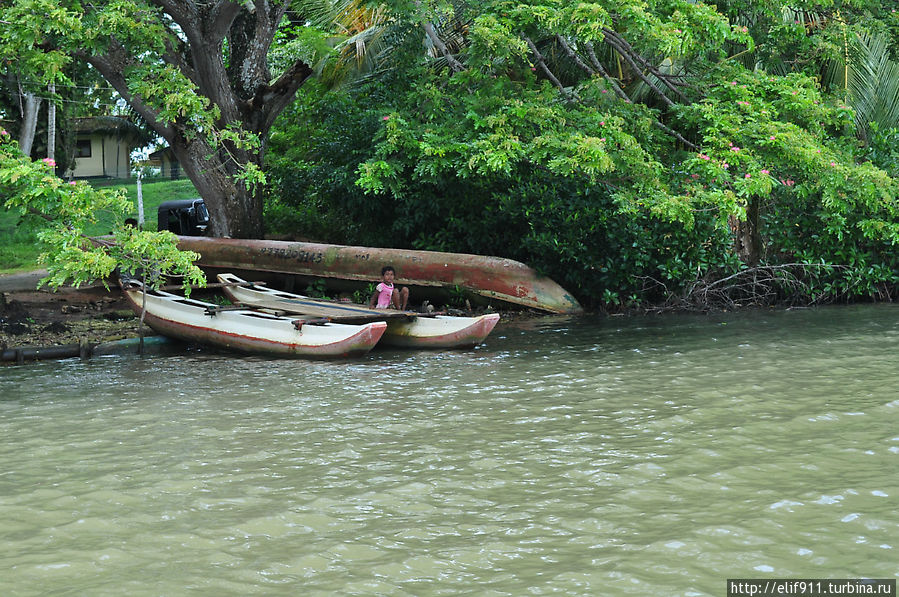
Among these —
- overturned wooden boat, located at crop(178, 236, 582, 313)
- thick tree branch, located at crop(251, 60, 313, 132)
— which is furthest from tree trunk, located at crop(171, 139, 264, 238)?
thick tree branch, located at crop(251, 60, 313, 132)

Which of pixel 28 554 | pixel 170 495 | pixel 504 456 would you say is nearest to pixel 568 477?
pixel 504 456

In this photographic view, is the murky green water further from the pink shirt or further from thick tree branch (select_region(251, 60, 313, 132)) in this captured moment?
thick tree branch (select_region(251, 60, 313, 132))

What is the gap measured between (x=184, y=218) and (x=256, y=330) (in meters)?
10.6

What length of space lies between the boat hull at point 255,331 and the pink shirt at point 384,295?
5.05ft

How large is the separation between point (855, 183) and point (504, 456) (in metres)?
8.14

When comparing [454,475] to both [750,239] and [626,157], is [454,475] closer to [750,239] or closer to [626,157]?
[626,157]

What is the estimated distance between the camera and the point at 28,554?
16.4 ft

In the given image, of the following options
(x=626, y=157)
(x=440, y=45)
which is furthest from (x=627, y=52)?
(x=440, y=45)

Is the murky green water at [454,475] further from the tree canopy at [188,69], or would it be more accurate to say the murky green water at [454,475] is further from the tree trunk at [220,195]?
the tree trunk at [220,195]

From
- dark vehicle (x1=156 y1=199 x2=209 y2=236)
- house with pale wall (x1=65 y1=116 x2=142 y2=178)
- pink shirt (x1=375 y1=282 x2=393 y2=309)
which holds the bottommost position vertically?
pink shirt (x1=375 y1=282 x2=393 y2=309)

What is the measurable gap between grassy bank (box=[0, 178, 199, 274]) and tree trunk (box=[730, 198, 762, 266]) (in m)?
9.81

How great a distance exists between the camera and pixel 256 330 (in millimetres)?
11445

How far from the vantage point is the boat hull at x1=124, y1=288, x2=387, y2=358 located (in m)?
11.0

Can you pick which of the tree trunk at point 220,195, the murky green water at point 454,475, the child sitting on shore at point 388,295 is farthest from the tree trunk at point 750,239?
the tree trunk at point 220,195
